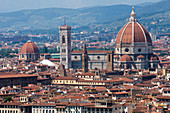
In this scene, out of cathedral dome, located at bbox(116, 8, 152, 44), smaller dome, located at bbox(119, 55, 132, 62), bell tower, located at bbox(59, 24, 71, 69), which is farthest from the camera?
→ bell tower, located at bbox(59, 24, 71, 69)

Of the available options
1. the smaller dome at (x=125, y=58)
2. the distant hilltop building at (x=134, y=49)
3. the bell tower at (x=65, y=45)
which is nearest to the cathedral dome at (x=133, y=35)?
the distant hilltop building at (x=134, y=49)

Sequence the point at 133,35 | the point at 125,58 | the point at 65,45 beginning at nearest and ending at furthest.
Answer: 1. the point at 125,58
2. the point at 133,35
3. the point at 65,45

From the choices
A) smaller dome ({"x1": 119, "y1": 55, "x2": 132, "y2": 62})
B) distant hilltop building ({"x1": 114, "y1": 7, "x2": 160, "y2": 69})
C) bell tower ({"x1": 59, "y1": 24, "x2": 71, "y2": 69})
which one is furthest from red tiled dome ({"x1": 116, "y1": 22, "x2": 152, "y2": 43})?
bell tower ({"x1": 59, "y1": 24, "x2": 71, "y2": 69})

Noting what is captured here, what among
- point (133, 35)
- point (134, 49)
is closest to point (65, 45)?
point (133, 35)

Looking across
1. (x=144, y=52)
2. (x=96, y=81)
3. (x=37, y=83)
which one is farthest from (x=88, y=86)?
(x=144, y=52)

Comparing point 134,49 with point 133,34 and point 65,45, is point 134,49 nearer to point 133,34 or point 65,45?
point 133,34

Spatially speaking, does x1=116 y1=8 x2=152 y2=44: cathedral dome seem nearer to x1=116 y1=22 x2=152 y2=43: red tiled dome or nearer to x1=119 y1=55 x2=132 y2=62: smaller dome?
x1=116 y1=22 x2=152 y2=43: red tiled dome

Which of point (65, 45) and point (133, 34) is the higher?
point (133, 34)

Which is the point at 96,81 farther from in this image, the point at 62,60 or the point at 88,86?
the point at 62,60
